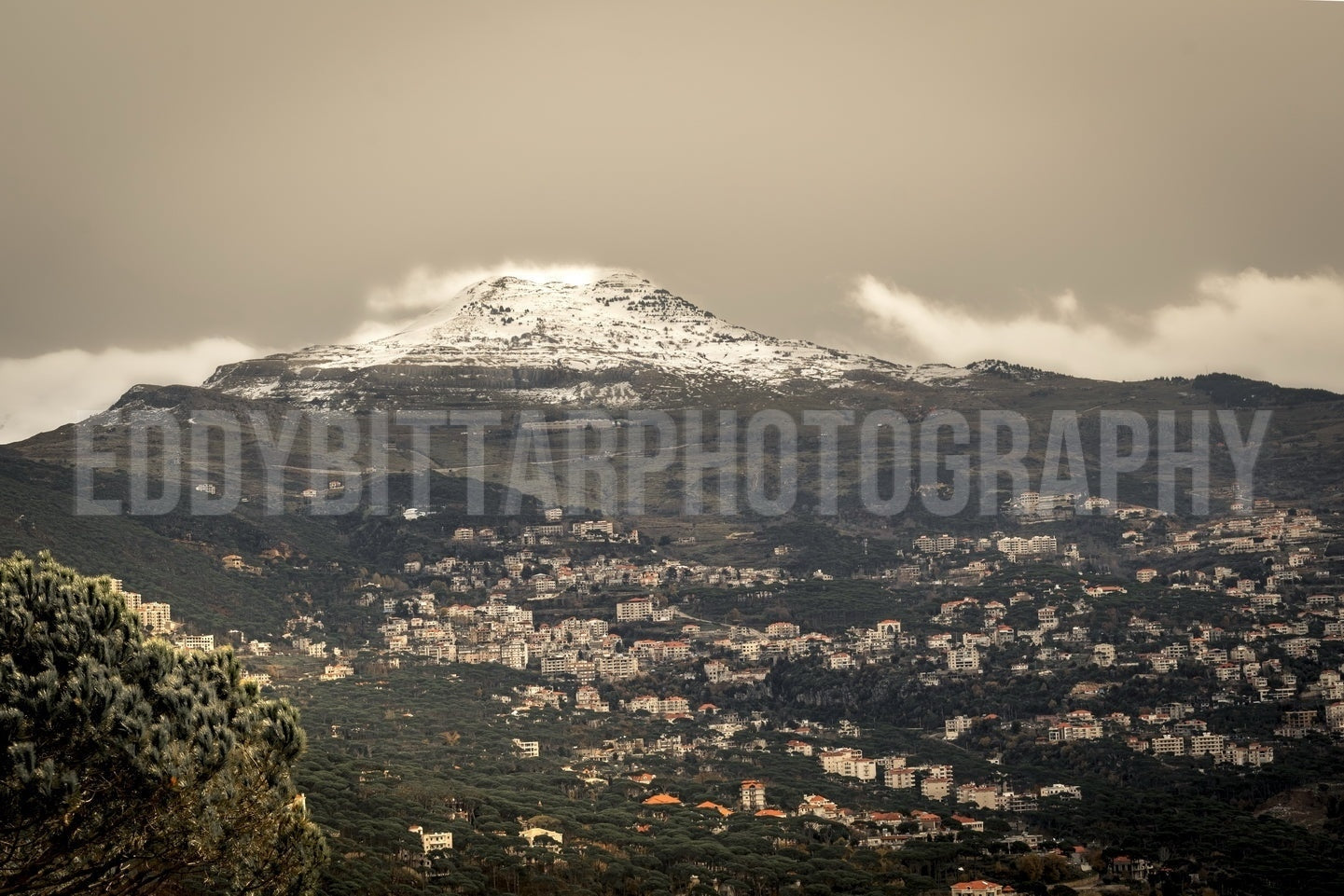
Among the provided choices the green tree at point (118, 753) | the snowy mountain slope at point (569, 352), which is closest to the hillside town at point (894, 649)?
the green tree at point (118, 753)

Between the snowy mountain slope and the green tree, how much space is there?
54082 mm

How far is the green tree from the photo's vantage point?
26.5ft

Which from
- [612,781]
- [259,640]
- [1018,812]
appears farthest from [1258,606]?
[259,640]

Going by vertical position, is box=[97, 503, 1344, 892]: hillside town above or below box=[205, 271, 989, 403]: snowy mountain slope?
below

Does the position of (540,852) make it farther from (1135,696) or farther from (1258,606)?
(1258,606)

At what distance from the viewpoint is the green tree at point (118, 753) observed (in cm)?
808

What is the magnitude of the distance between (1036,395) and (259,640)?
37482mm

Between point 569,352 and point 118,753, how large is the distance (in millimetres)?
63499

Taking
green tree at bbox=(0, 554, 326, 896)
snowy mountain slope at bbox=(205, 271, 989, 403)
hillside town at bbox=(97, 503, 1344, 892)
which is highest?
snowy mountain slope at bbox=(205, 271, 989, 403)

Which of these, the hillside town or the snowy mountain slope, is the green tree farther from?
the snowy mountain slope

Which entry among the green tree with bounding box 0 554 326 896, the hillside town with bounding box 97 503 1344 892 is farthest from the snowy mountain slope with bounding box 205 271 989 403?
the green tree with bounding box 0 554 326 896

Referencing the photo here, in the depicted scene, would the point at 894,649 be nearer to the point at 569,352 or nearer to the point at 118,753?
the point at 118,753

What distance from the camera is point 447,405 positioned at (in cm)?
6228

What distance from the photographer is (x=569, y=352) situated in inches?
2817
